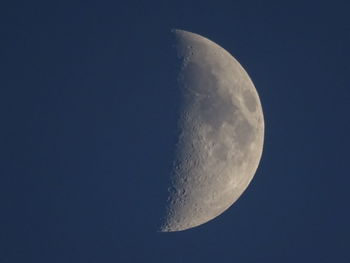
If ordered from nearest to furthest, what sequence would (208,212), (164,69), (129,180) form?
1. (129,180)
2. (164,69)
3. (208,212)

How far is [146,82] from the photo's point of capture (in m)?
14.5

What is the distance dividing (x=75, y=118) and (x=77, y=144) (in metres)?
0.76

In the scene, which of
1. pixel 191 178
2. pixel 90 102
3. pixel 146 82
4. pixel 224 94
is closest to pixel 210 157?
pixel 191 178

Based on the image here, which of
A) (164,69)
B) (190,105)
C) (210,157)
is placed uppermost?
(164,69)

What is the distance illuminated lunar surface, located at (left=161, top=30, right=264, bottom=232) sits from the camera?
14906 millimetres

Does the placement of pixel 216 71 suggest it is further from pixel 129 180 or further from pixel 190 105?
pixel 129 180

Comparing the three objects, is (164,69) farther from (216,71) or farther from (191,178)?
(191,178)

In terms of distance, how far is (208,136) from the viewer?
15.0 meters

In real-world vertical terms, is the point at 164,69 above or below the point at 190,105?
above

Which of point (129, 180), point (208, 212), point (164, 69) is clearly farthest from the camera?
point (208, 212)

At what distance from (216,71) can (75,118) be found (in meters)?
4.71

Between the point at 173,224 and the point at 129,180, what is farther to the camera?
the point at 173,224

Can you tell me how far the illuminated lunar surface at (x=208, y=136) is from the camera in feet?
48.9

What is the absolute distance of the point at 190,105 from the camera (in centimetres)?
1487
